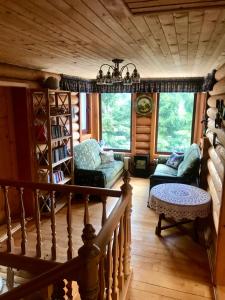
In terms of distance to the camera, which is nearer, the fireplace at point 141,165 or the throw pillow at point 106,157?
the throw pillow at point 106,157

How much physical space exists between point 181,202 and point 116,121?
3720 millimetres

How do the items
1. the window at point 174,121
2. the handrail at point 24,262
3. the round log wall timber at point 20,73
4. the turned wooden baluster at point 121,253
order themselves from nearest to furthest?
1. the turned wooden baluster at point 121,253
2. the handrail at point 24,262
3. the round log wall timber at point 20,73
4. the window at point 174,121

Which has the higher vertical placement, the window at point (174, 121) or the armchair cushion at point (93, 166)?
the window at point (174, 121)

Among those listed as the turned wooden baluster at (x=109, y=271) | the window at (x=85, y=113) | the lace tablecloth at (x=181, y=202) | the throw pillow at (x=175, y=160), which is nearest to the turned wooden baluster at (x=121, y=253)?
the turned wooden baluster at (x=109, y=271)

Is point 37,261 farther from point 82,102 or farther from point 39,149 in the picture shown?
point 82,102

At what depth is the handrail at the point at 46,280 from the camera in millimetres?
1199

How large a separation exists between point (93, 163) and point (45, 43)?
11.8 feet

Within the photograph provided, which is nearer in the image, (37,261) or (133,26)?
(133,26)

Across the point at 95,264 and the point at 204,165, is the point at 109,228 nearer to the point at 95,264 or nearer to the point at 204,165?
the point at 95,264

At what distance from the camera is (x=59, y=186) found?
2574mm

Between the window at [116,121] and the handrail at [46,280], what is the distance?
5.57 meters

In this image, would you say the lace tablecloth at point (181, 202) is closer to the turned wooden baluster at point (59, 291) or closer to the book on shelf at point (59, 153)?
the book on shelf at point (59, 153)

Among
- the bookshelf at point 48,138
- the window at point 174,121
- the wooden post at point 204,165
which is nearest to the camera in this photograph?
the bookshelf at point 48,138

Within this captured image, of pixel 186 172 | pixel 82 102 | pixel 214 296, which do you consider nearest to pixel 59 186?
pixel 214 296
